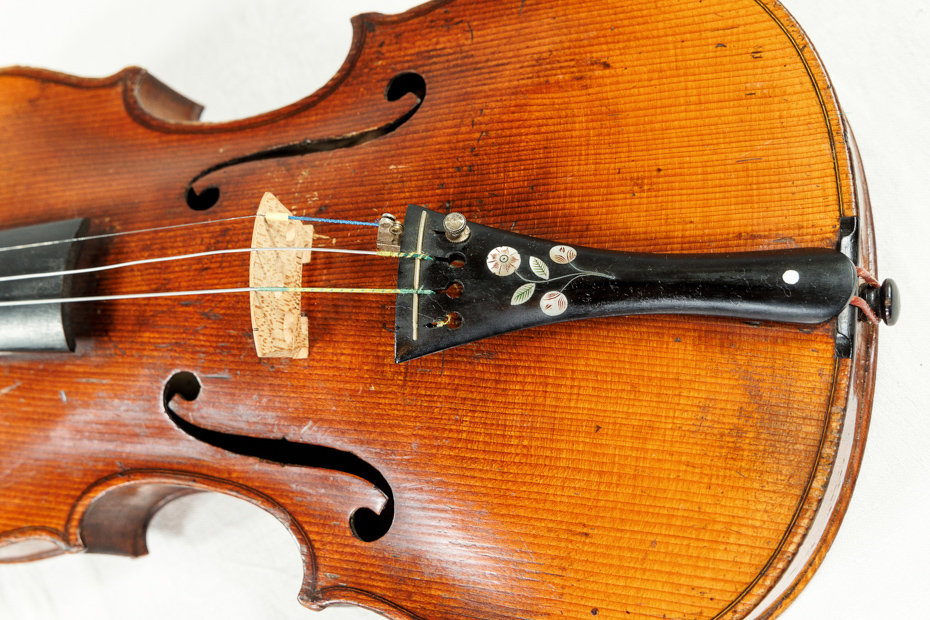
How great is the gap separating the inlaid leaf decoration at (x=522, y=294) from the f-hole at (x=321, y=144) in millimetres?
508

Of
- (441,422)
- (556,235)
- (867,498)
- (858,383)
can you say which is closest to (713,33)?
(556,235)

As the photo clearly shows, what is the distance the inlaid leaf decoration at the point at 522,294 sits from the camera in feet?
3.21

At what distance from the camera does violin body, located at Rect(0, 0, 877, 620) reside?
967 mm

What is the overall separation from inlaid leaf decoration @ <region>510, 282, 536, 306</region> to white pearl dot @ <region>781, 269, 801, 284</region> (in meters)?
0.38

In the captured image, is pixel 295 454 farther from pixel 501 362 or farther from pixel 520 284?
pixel 520 284

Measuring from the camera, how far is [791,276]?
0.88 m

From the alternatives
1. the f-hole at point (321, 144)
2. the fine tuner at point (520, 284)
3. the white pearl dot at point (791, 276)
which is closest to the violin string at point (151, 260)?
the fine tuner at point (520, 284)

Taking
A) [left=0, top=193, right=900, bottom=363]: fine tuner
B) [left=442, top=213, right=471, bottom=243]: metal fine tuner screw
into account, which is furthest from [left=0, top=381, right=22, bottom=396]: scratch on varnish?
[left=442, top=213, right=471, bottom=243]: metal fine tuner screw

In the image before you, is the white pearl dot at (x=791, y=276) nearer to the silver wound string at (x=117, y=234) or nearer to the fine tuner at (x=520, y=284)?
the fine tuner at (x=520, y=284)

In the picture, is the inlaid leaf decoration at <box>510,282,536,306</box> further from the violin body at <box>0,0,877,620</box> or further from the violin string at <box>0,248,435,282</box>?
the violin string at <box>0,248,435,282</box>

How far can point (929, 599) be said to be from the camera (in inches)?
55.6

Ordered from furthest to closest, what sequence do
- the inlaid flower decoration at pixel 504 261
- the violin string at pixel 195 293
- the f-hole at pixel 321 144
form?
the f-hole at pixel 321 144 → the violin string at pixel 195 293 → the inlaid flower decoration at pixel 504 261

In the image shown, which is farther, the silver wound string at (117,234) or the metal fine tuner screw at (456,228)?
the silver wound string at (117,234)

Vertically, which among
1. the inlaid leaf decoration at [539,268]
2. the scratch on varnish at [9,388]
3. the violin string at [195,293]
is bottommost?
the scratch on varnish at [9,388]
